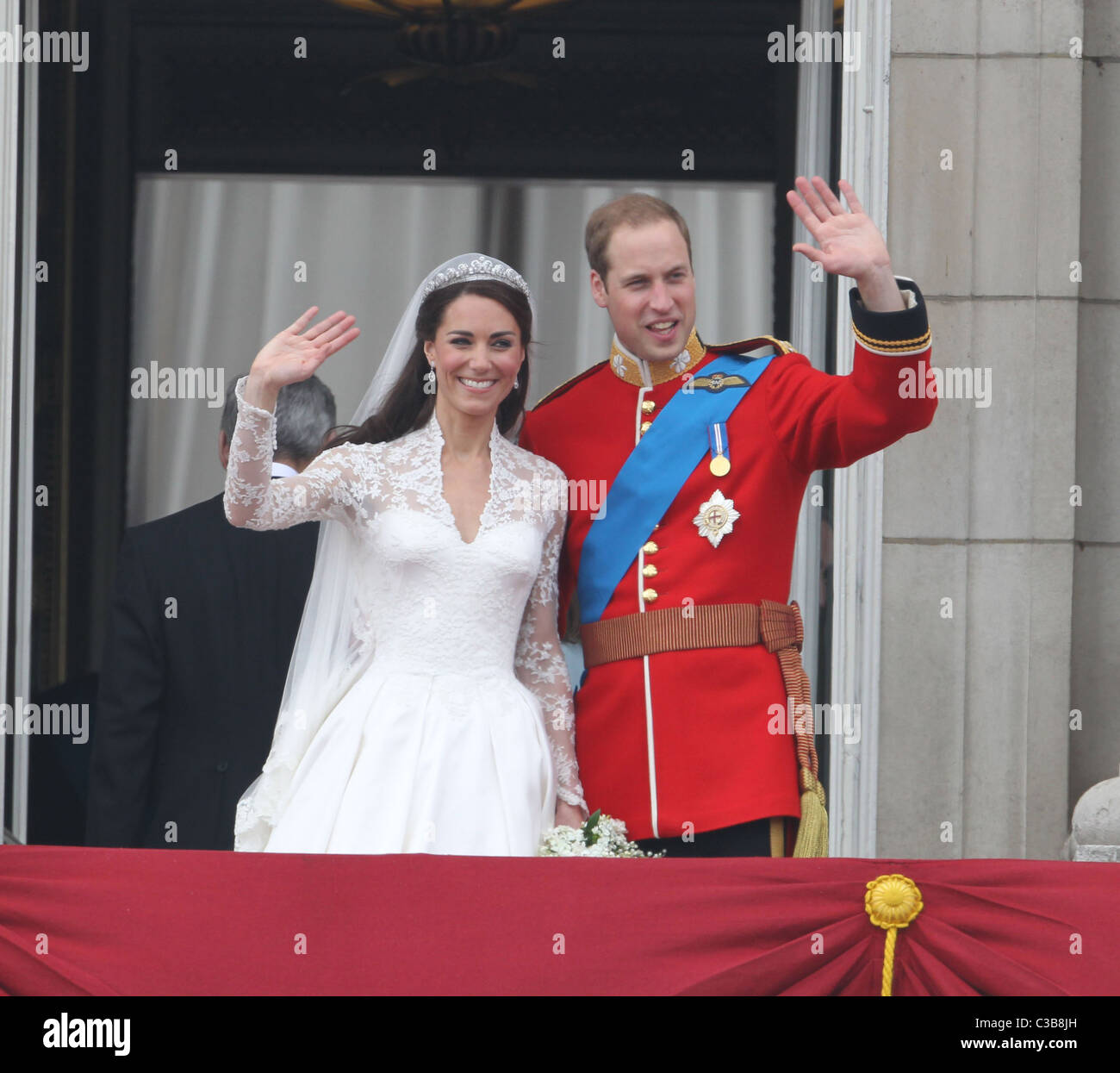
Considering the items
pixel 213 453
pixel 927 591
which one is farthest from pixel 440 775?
pixel 213 453

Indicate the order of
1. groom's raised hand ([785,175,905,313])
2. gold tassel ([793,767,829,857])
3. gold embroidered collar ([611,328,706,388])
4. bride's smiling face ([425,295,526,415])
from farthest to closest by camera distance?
1. gold embroidered collar ([611,328,706,388])
2. bride's smiling face ([425,295,526,415])
3. gold tassel ([793,767,829,857])
4. groom's raised hand ([785,175,905,313])

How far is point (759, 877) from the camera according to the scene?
12.7 feet

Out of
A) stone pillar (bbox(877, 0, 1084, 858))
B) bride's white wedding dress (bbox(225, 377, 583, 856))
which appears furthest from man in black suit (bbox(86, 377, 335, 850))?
stone pillar (bbox(877, 0, 1084, 858))

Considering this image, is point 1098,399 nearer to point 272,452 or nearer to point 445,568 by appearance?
point 445,568

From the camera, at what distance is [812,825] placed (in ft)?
14.3

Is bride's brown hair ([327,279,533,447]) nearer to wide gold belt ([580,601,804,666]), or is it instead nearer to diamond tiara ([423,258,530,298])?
diamond tiara ([423,258,530,298])

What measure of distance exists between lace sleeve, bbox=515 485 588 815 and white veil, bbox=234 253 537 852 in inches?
13.6

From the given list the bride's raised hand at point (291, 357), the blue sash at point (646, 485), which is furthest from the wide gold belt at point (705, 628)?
the bride's raised hand at point (291, 357)

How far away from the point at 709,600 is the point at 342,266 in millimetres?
3446

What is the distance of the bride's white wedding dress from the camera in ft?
13.8

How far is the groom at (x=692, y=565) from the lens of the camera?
4.36 metres

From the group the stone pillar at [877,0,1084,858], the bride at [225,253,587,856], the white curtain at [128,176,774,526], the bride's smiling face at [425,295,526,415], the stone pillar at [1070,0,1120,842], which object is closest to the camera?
the bride at [225,253,587,856]

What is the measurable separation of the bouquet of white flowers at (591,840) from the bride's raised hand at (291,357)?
1070 millimetres
